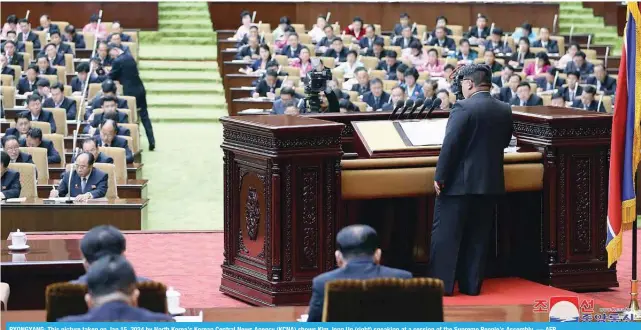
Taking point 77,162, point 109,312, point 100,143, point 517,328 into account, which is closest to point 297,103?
point 100,143

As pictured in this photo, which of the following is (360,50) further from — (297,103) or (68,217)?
(68,217)

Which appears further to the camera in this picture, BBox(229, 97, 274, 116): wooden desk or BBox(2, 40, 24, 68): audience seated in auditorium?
BBox(2, 40, 24, 68): audience seated in auditorium

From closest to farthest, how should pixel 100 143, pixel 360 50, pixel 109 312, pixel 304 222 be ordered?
pixel 109 312
pixel 304 222
pixel 100 143
pixel 360 50

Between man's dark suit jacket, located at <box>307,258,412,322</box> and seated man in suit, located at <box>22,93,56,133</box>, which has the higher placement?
man's dark suit jacket, located at <box>307,258,412,322</box>

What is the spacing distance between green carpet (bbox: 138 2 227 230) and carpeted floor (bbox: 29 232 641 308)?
5.87 ft

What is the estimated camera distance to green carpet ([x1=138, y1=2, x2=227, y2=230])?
1121 cm

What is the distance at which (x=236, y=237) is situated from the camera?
623cm

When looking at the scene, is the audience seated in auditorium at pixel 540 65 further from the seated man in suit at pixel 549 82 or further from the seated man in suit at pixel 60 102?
the seated man in suit at pixel 60 102

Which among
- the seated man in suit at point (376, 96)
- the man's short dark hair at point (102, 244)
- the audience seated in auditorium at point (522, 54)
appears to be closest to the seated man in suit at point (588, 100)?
Result: the seated man in suit at point (376, 96)

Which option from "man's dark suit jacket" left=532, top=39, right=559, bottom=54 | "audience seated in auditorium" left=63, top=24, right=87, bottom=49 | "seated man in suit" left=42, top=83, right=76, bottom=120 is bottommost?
"seated man in suit" left=42, top=83, right=76, bottom=120

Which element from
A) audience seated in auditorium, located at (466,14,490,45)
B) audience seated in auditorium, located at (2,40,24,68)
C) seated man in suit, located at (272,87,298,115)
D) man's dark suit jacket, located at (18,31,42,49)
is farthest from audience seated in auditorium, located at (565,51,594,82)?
man's dark suit jacket, located at (18,31,42,49)

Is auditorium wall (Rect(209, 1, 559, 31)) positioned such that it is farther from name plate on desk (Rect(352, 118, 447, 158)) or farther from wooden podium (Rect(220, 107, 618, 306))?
name plate on desk (Rect(352, 118, 447, 158))

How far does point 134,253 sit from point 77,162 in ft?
7.05

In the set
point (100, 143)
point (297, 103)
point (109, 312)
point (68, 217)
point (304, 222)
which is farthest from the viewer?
point (297, 103)
